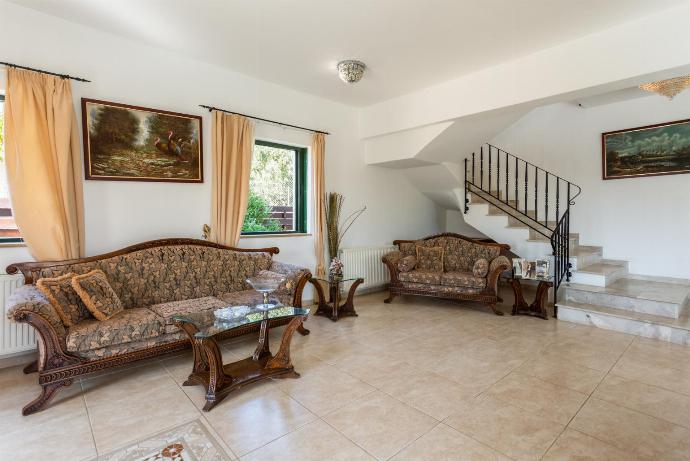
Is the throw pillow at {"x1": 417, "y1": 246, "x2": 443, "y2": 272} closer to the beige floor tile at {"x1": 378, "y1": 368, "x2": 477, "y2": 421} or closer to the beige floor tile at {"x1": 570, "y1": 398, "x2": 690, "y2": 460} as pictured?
the beige floor tile at {"x1": 378, "y1": 368, "x2": 477, "y2": 421}

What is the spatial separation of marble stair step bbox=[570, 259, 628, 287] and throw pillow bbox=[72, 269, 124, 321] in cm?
549

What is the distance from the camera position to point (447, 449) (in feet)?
6.23

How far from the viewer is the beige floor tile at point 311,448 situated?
183cm

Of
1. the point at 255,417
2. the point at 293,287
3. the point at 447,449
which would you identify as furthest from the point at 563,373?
the point at 293,287

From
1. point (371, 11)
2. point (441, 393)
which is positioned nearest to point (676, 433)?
point (441, 393)

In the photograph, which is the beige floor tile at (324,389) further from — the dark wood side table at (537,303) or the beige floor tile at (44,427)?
the dark wood side table at (537,303)

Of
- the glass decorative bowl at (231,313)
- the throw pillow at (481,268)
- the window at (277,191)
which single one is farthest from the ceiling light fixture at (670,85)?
the glass decorative bowl at (231,313)

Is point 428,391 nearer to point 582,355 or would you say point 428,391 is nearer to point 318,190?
point 582,355

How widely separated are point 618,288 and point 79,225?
20.8 feet

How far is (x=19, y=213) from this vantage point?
2951mm

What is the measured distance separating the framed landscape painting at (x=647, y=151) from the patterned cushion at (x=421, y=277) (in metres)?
3.42

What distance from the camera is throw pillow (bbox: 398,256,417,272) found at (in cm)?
519

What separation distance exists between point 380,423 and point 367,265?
3606 millimetres

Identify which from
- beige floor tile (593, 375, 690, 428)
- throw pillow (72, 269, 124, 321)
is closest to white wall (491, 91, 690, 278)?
beige floor tile (593, 375, 690, 428)
